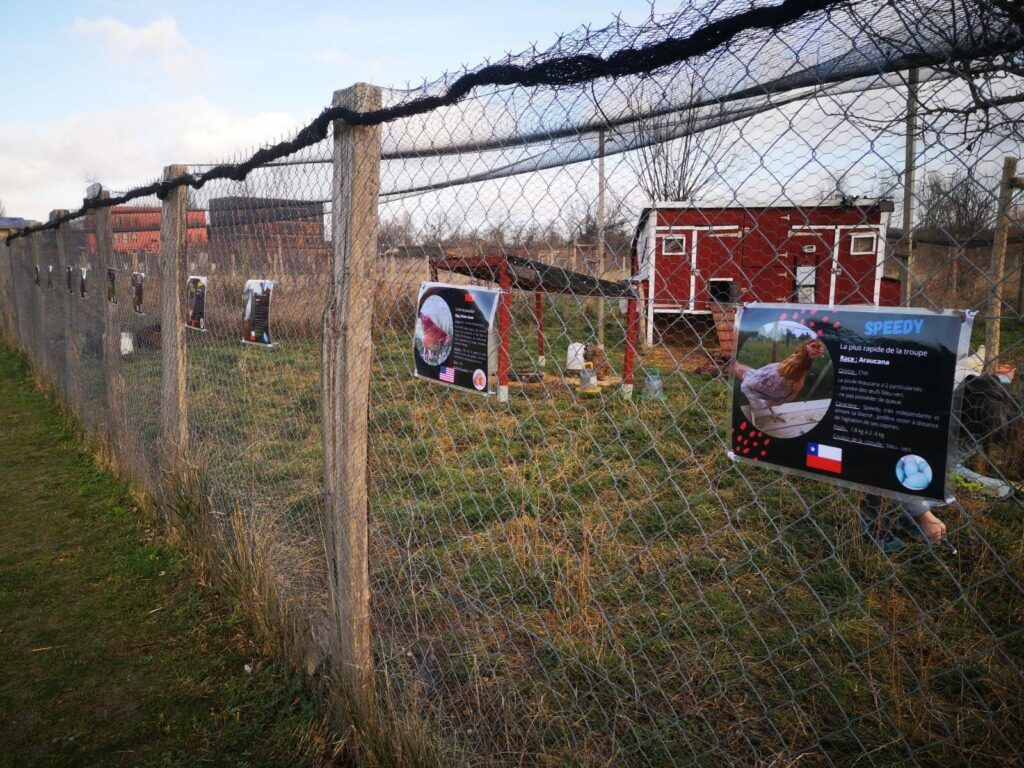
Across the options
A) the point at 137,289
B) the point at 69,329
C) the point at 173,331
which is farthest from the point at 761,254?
the point at 69,329

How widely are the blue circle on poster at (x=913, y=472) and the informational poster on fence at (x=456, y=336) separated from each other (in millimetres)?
1068

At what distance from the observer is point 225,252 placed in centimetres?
375

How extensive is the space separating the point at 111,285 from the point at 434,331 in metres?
4.25

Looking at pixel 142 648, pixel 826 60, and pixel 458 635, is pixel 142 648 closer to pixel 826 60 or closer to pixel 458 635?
pixel 458 635

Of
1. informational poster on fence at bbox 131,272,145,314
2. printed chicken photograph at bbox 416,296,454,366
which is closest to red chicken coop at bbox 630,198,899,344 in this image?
printed chicken photograph at bbox 416,296,454,366

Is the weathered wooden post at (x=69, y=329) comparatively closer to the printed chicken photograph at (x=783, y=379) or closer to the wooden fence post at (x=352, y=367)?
the wooden fence post at (x=352, y=367)

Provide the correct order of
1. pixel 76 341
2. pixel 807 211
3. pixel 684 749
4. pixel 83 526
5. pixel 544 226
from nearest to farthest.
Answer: pixel 807 211 < pixel 544 226 < pixel 684 749 < pixel 83 526 < pixel 76 341

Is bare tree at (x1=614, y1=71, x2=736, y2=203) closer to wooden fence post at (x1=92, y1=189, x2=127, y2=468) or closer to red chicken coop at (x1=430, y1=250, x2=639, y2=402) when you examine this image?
red chicken coop at (x1=430, y1=250, x2=639, y2=402)

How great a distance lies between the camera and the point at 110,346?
17.4 feet

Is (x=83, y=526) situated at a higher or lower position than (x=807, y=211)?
lower

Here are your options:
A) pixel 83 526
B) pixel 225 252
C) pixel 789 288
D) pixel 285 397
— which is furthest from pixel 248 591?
pixel 789 288

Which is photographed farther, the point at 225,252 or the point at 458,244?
the point at 225,252

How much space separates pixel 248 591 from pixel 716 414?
390 cm

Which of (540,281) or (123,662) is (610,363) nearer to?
(540,281)
